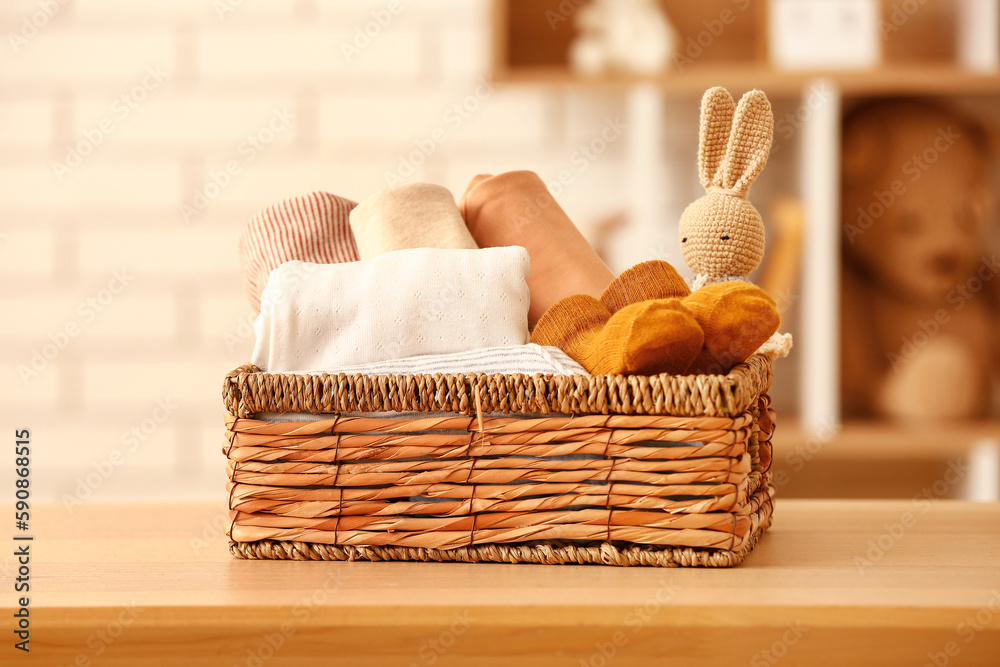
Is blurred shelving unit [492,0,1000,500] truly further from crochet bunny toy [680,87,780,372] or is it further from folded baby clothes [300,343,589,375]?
folded baby clothes [300,343,589,375]

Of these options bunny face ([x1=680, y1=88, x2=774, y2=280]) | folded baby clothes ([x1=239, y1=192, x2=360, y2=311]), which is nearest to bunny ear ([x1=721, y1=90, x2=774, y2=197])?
bunny face ([x1=680, y1=88, x2=774, y2=280])

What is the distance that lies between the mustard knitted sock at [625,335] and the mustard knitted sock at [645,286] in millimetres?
13

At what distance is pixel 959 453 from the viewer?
5.24 feet

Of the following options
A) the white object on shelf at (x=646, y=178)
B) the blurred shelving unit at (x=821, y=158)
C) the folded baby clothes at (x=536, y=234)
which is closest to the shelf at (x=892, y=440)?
the blurred shelving unit at (x=821, y=158)

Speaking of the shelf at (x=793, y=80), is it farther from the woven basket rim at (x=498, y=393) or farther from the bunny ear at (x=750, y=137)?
the woven basket rim at (x=498, y=393)

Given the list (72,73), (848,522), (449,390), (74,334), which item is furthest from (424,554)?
(72,73)

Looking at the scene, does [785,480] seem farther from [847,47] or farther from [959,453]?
[847,47]

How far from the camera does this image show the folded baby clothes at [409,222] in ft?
2.29

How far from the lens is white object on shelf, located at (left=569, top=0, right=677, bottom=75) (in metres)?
1.60

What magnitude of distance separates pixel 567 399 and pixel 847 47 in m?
1.32

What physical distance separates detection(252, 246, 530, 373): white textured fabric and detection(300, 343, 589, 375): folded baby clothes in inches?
0.5

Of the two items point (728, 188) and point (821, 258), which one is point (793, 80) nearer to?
point (821, 258)

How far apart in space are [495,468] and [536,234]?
0.75 feet

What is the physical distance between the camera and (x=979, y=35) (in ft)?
5.41
